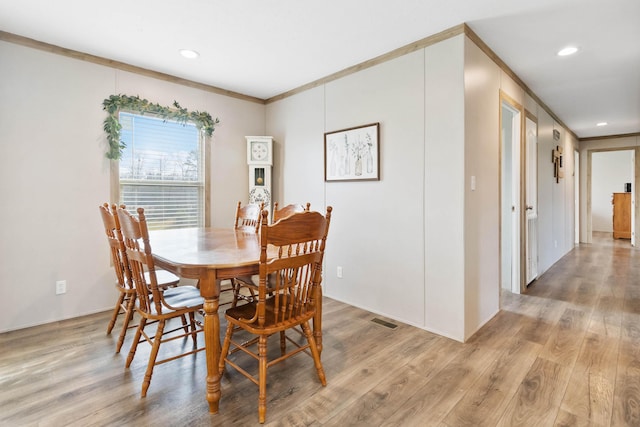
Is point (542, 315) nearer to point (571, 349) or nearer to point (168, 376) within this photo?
point (571, 349)

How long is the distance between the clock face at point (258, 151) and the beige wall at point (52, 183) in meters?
1.28

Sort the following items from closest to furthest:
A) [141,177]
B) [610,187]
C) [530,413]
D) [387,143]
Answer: [530,413], [387,143], [141,177], [610,187]

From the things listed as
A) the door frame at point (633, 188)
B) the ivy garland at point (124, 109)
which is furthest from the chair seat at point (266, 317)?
the door frame at point (633, 188)

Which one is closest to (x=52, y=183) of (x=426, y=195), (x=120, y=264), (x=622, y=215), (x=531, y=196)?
(x=120, y=264)

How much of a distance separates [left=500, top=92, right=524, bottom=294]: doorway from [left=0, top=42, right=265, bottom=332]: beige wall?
3.89 metres

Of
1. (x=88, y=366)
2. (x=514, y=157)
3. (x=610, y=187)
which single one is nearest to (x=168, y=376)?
(x=88, y=366)

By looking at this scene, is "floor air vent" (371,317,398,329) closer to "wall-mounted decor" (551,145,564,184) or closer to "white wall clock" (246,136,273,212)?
"white wall clock" (246,136,273,212)

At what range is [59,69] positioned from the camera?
2824mm

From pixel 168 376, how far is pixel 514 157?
372 cm

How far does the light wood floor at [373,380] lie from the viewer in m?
1.63

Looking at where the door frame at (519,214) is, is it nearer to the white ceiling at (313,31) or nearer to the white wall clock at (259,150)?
the white ceiling at (313,31)

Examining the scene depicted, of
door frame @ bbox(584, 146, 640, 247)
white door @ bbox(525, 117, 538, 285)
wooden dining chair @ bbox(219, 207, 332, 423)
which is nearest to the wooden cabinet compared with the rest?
door frame @ bbox(584, 146, 640, 247)

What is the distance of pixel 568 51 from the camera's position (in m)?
2.88

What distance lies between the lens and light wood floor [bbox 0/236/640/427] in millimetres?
1633
